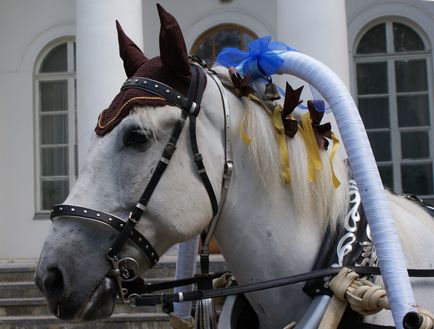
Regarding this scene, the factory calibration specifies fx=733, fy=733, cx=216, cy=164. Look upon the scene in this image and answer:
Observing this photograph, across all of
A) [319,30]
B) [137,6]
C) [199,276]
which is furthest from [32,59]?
[199,276]

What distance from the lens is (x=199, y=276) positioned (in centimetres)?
243

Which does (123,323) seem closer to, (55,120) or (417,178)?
(55,120)

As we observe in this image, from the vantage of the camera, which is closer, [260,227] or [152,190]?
[152,190]

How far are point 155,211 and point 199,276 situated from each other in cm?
41

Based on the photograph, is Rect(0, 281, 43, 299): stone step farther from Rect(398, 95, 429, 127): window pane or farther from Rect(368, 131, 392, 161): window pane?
Rect(398, 95, 429, 127): window pane

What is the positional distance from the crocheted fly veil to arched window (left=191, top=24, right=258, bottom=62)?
26.2 feet

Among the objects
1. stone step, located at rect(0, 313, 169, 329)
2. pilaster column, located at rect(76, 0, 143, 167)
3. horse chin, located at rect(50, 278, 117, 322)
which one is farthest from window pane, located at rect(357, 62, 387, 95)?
horse chin, located at rect(50, 278, 117, 322)

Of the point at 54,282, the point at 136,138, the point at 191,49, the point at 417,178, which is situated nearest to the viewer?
the point at 54,282

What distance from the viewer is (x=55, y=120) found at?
10.6 metres

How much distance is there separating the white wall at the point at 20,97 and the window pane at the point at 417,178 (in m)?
5.05

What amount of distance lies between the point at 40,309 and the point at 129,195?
5.69 metres

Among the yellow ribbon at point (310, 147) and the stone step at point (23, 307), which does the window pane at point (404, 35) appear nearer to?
the stone step at point (23, 307)

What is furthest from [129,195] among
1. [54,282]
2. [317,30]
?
[317,30]

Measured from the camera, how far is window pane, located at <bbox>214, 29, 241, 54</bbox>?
10148 mm
